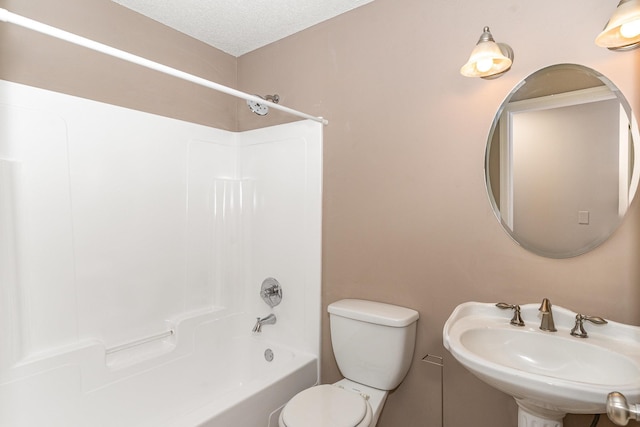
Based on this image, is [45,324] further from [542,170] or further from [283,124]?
[542,170]

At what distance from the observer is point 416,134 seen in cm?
169

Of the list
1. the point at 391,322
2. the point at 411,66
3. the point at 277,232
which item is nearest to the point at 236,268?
the point at 277,232

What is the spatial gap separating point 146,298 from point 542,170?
2.06 meters

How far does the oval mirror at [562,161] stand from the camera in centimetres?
124

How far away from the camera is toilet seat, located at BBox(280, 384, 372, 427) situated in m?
1.36

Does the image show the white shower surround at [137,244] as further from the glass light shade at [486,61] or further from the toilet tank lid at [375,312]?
the glass light shade at [486,61]

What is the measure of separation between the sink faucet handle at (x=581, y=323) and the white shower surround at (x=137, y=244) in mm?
1235

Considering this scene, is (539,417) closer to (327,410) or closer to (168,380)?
(327,410)

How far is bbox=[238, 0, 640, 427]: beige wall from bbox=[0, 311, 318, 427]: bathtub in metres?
0.47

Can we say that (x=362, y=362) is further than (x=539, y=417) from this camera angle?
Yes

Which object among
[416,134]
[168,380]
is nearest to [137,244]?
[168,380]

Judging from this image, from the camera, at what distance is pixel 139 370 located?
182cm

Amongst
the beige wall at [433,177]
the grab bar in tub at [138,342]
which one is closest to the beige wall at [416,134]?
the beige wall at [433,177]

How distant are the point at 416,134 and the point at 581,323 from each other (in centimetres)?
102
